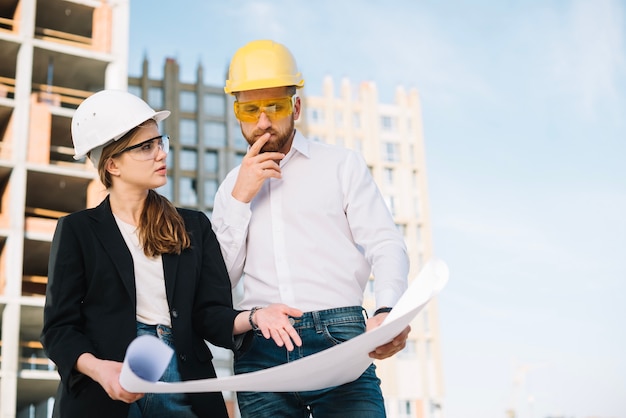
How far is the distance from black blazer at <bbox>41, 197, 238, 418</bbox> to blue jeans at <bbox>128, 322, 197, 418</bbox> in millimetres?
28

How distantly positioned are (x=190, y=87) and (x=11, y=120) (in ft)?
79.9

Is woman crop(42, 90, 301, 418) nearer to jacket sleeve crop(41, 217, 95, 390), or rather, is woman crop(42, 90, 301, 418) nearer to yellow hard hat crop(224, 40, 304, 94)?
jacket sleeve crop(41, 217, 95, 390)

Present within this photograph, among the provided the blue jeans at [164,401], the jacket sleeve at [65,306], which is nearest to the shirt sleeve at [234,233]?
the blue jeans at [164,401]

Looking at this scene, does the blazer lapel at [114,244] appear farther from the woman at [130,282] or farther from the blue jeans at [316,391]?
the blue jeans at [316,391]

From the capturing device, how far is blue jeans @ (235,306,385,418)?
3062mm

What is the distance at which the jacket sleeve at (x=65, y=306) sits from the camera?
2734 mm

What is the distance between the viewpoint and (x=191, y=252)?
3125mm

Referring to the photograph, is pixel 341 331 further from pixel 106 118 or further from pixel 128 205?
pixel 106 118

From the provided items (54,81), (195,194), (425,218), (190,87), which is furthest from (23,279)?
(425,218)

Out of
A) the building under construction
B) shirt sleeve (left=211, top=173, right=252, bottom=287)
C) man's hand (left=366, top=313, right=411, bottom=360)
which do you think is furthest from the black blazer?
the building under construction

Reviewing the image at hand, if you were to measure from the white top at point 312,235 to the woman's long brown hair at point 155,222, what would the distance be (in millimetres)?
245

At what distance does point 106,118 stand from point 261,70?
642 millimetres

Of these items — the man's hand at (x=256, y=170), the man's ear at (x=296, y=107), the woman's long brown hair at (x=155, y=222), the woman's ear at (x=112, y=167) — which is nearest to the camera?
the woman's long brown hair at (x=155, y=222)

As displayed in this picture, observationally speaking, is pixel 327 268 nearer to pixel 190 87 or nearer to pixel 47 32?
pixel 47 32
